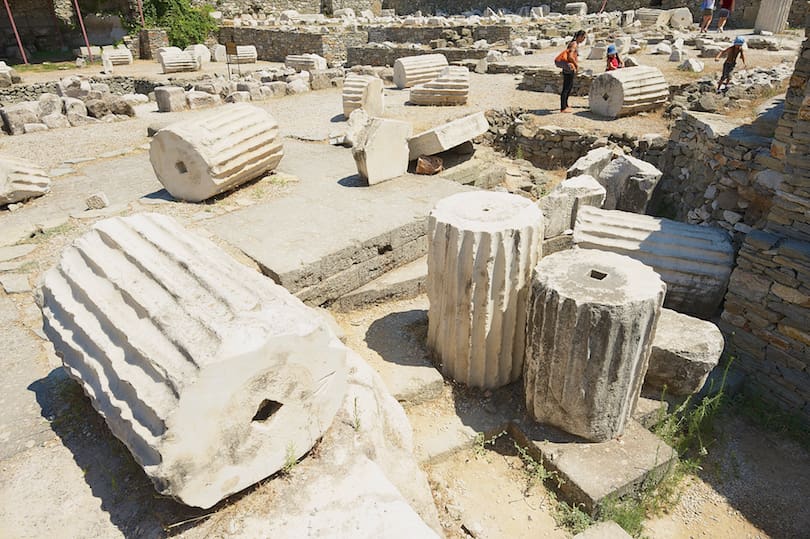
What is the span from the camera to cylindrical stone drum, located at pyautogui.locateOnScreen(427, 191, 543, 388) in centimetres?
376

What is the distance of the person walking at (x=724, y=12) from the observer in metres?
18.2

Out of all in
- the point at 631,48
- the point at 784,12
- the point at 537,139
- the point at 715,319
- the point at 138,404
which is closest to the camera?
the point at 138,404

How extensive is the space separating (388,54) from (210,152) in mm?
13761

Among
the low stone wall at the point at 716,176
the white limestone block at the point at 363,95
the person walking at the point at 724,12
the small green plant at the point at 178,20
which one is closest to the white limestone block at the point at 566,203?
the low stone wall at the point at 716,176

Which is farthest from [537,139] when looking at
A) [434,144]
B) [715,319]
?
[715,319]

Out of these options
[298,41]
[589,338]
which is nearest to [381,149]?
[589,338]

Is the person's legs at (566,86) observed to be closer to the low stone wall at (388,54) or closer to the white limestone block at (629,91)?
the white limestone block at (629,91)

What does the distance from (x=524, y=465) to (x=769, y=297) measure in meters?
2.69

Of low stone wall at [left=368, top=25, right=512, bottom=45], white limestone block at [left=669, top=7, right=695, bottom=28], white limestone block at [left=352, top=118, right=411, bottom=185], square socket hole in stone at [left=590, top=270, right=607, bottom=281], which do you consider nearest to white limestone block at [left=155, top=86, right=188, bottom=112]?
white limestone block at [left=352, top=118, right=411, bottom=185]

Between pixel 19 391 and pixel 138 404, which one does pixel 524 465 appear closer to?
pixel 138 404

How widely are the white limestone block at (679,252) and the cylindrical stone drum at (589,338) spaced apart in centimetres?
157

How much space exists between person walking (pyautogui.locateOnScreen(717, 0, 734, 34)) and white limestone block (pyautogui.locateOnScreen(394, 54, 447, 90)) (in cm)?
1109

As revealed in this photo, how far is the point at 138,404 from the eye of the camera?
2.34 metres

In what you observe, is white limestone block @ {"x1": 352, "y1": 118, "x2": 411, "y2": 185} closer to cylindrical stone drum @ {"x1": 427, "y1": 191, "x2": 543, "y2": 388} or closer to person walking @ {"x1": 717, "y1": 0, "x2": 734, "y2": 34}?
cylindrical stone drum @ {"x1": 427, "y1": 191, "x2": 543, "y2": 388}
